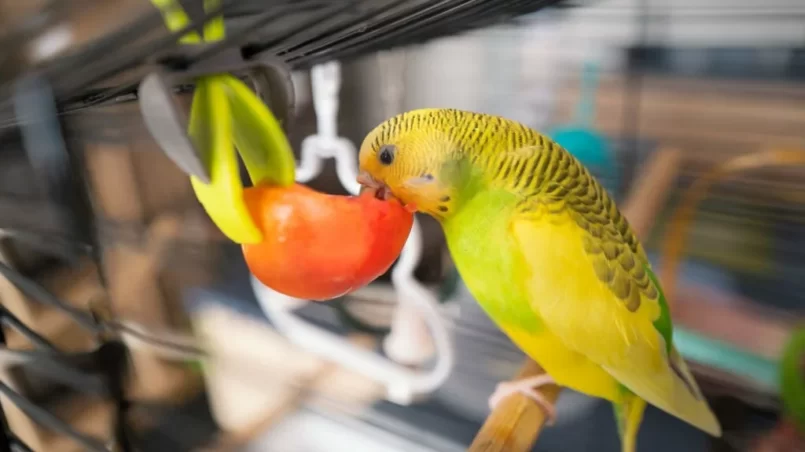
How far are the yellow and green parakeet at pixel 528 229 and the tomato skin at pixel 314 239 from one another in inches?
1.5

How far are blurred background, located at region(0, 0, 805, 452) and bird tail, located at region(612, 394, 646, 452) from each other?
13 mm

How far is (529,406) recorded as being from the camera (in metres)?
0.43

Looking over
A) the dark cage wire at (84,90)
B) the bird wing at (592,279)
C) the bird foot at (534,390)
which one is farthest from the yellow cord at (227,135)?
the bird foot at (534,390)

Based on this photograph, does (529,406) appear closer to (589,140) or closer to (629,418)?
(629,418)

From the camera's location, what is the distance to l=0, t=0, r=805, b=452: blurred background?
0.43 m

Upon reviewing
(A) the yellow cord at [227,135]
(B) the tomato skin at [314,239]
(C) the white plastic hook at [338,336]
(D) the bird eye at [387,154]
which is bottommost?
(C) the white plastic hook at [338,336]

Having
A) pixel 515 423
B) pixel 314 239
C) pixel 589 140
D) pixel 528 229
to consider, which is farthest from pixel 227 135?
pixel 589 140

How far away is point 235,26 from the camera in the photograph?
0.77 feet

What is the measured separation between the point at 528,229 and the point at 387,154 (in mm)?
90

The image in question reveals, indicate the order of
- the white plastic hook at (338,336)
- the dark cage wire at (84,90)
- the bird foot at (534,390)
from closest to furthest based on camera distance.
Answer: the dark cage wire at (84,90) → the bird foot at (534,390) → the white plastic hook at (338,336)

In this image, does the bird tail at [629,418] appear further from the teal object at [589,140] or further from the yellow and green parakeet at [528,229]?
the teal object at [589,140]

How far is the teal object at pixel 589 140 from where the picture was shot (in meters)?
0.54

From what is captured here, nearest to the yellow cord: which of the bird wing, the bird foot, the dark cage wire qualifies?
the dark cage wire

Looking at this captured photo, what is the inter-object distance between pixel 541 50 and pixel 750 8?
0.19m
